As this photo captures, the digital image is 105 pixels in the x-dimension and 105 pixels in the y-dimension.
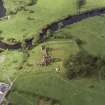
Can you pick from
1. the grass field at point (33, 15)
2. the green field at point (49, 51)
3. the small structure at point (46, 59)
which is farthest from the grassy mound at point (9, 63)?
the grass field at point (33, 15)

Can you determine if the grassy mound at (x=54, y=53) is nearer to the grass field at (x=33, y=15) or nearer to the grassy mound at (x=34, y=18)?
the grass field at (x=33, y=15)

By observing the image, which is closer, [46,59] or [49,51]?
[46,59]

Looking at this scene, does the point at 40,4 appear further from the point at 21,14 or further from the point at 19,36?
the point at 19,36

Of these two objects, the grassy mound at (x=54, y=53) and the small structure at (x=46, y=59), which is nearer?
the grassy mound at (x=54, y=53)

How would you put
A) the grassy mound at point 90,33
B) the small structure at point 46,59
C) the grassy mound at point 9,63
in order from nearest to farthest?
the grassy mound at point 9,63 → the small structure at point 46,59 → the grassy mound at point 90,33

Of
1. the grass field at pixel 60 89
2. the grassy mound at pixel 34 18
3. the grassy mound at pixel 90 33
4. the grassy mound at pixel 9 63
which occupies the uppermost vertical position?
the grassy mound at pixel 34 18

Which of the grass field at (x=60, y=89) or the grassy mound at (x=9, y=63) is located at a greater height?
the grassy mound at (x=9, y=63)

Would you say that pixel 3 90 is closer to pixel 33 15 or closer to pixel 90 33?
pixel 90 33

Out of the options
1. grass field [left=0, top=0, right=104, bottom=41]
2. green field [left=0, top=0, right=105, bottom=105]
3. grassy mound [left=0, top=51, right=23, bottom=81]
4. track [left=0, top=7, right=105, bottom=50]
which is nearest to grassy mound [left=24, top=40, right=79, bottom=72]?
green field [left=0, top=0, right=105, bottom=105]

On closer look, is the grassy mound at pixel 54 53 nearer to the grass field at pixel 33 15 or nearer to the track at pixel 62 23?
the track at pixel 62 23

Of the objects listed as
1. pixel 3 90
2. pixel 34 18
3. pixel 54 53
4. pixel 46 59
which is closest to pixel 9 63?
pixel 46 59

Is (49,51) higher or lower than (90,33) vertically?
lower

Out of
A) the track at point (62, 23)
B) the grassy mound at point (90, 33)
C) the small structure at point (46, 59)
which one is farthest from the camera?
the track at point (62, 23)

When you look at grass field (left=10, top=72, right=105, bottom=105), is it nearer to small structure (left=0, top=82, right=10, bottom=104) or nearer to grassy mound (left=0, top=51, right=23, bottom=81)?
small structure (left=0, top=82, right=10, bottom=104)
